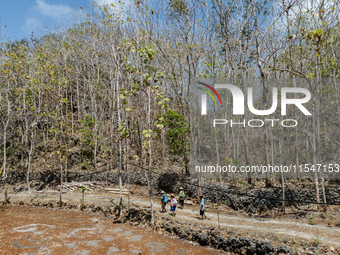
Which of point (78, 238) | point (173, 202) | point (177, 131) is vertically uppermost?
point (177, 131)

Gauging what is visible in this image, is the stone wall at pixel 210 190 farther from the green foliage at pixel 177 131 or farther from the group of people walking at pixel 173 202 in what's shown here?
the green foliage at pixel 177 131

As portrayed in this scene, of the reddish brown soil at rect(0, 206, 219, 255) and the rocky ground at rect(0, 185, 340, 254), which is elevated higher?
the rocky ground at rect(0, 185, 340, 254)

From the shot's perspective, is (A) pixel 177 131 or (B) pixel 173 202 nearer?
(B) pixel 173 202

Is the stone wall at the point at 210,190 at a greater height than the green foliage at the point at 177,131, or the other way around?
the green foliage at the point at 177,131

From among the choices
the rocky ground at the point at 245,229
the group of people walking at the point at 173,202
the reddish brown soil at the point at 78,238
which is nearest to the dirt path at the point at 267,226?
the rocky ground at the point at 245,229

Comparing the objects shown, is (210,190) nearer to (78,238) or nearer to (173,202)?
Result: (173,202)

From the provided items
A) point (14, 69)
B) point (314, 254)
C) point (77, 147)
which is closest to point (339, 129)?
point (314, 254)

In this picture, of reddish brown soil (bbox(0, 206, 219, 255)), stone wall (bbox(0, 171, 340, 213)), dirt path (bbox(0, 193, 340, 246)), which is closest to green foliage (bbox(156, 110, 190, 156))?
stone wall (bbox(0, 171, 340, 213))

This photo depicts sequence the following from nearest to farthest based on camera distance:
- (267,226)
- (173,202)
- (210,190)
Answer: (267,226) < (173,202) < (210,190)

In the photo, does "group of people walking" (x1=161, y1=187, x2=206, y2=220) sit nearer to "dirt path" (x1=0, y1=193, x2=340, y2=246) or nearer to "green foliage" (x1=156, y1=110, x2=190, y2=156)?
"dirt path" (x1=0, y1=193, x2=340, y2=246)

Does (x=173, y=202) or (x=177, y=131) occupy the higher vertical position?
(x=177, y=131)

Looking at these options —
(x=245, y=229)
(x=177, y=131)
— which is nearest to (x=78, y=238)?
(x=245, y=229)

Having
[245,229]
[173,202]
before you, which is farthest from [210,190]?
[245,229]

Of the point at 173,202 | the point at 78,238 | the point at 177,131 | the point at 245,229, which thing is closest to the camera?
the point at 245,229
